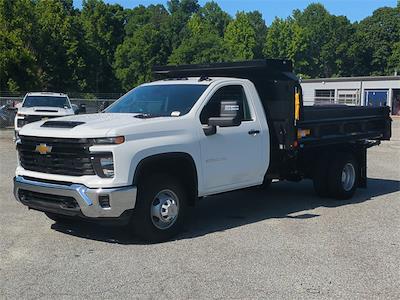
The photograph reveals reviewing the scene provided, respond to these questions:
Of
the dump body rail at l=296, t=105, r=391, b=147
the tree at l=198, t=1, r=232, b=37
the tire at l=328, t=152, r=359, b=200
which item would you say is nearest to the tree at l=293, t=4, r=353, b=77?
the tree at l=198, t=1, r=232, b=37

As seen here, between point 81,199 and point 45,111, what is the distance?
46.4 feet

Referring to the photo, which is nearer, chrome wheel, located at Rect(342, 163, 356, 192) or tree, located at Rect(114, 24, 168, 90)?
chrome wheel, located at Rect(342, 163, 356, 192)

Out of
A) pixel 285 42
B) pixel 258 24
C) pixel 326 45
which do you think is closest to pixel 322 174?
pixel 285 42

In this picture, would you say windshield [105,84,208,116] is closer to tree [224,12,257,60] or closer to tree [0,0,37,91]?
tree [0,0,37,91]

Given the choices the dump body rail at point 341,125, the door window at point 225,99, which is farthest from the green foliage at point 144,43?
the door window at point 225,99

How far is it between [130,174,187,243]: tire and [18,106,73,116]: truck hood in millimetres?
13330

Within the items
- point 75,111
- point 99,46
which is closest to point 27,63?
point 75,111

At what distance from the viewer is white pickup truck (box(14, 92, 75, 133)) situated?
19453 millimetres

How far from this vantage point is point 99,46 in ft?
252

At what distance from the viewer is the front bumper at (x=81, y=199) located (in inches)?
247

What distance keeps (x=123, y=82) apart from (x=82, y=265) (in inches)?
2910

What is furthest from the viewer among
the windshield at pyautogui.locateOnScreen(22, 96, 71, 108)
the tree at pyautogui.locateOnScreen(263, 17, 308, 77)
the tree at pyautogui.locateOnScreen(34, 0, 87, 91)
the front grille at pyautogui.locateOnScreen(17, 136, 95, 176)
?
the tree at pyautogui.locateOnScreen(263, 17, 308, 77)

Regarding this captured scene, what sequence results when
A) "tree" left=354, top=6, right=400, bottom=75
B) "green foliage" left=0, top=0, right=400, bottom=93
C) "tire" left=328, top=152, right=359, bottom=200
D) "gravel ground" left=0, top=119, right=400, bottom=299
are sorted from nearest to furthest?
"gravel ground" left=0, top=119, right=400, bottom=299
"tire" left=328, top=152, right=359, bottom=200
"green foliage" left=0, top=0, right=400, bottom=93
"tree" left=354, top=6, right=400, bottom=75

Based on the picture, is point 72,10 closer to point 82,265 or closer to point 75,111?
point 75,111
